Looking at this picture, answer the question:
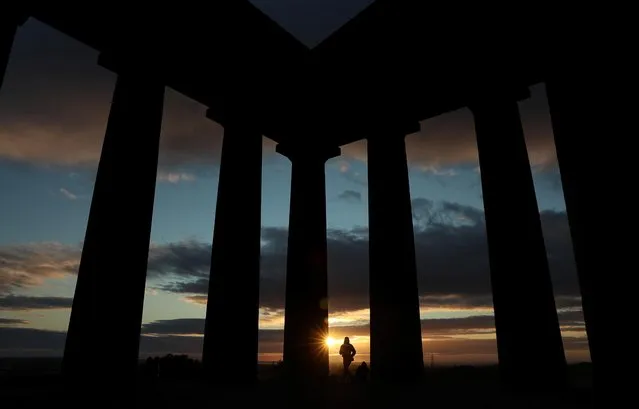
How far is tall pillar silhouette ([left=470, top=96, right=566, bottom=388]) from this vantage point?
212 feet

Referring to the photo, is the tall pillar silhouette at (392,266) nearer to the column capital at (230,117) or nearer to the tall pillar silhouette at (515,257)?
the tall pillar silhouette at (515,257)

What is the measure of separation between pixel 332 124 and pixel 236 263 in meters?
42.6

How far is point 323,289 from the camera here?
94.0 meters

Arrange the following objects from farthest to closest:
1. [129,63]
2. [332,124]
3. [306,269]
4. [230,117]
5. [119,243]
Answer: [332,124] → [306,269] → [230,117] → [129,63] → [119,243]

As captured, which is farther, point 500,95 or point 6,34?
point 500,95

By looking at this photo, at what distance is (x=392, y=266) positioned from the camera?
270 ft

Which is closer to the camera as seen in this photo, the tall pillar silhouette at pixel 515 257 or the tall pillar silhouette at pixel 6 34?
the tall pillar silhouette at pixel 6 34

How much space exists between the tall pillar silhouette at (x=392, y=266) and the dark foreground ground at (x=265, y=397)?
10173mm

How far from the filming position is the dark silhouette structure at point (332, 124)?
58.2 metres

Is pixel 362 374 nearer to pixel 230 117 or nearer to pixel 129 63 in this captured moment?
pixel 230 117

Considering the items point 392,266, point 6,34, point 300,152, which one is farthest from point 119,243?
point 300,152

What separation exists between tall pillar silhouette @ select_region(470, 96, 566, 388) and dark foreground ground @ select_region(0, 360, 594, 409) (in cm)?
494

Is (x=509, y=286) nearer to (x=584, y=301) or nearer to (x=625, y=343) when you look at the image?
(x=584, y=301)

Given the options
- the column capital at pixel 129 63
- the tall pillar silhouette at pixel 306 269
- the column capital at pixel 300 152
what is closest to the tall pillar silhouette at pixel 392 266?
the tall pillar silhouette at pixel 306 269
